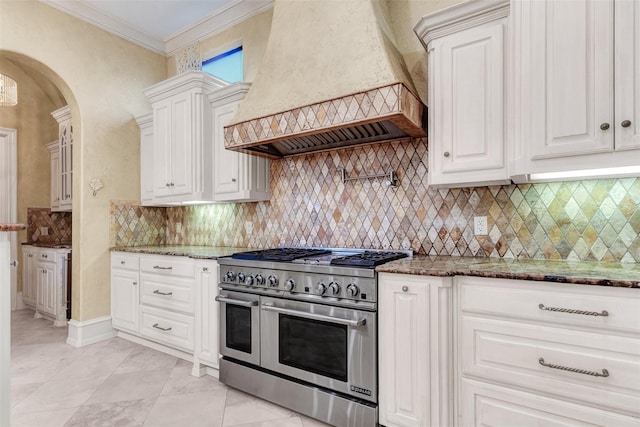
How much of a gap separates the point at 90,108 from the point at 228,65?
1.49 meters

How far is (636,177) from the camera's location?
1.85 metres

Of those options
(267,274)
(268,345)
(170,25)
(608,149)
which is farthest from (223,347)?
(170,25)

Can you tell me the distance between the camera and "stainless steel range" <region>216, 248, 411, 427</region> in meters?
1.93

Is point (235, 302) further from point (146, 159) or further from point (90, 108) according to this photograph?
point (90, 108)

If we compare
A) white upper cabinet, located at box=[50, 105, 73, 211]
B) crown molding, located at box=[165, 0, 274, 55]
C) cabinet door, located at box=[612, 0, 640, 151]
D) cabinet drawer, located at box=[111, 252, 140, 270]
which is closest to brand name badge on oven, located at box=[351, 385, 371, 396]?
cabinet door, located at box=[612, 0, 640, 151]

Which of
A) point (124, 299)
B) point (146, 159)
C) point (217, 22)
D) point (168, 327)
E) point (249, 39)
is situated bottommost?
point (168, 327)

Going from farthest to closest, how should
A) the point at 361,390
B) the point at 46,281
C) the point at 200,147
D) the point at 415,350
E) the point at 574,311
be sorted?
the point at 46,281
the point at 200,147
the point at 361,390
the point at 415,350
the point at 574,311

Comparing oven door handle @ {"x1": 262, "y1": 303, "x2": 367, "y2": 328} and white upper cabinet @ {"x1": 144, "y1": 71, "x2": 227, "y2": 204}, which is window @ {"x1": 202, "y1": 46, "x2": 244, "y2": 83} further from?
oven door handle @ {"x1": 262, "y1": 303, "x2": 367, "y2": 328}

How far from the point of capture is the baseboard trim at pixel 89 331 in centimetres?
338

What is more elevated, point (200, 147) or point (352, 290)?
point (200, 147)

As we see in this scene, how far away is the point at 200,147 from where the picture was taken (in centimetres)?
327

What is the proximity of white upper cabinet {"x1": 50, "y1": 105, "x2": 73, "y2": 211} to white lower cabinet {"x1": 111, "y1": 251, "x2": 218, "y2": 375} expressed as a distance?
1.57 m

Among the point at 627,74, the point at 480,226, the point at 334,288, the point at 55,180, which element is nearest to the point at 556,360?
the point at 480,226

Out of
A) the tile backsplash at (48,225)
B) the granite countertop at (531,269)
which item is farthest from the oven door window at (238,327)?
the tile backsplash at (48,225)
